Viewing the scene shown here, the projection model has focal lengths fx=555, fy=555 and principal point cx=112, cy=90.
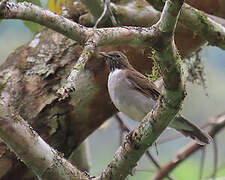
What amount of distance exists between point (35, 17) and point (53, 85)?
1.61m

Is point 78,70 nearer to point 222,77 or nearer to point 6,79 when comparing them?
point 6,79

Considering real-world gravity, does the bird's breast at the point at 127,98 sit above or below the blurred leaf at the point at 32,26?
below

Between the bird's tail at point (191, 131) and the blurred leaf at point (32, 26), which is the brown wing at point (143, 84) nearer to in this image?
the bird's tail at point (191, 131)

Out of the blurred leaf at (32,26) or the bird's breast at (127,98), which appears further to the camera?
the bird's breast at (127,98)

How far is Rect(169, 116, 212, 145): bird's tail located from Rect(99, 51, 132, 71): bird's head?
2.15 feet

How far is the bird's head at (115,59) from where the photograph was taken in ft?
14.4

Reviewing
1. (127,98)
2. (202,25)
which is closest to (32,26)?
(127,98)

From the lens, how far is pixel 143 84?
443 cm

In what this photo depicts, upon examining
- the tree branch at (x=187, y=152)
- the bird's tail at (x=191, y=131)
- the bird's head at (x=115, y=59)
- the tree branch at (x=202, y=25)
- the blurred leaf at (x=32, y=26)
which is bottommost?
the tree branch at (x=187, y=152)

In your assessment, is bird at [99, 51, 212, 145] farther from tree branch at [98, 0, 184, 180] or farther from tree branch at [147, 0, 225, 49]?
tree branch at [98, 0, 184, 180]

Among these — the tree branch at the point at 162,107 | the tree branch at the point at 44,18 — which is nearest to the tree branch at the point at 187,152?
the tree branch at the point at 162,107

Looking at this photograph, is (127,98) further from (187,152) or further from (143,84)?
(187,152)

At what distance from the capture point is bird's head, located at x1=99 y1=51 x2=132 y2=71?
4.40 m

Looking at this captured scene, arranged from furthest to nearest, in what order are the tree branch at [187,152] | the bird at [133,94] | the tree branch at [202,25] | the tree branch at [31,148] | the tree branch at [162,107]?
the tree branch at [187,152], the bird at [133,94], the tree branch at [202,25], the tree branch at [31,148], the tree branch at [162,107]
